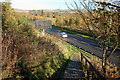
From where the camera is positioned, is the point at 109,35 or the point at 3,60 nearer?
the point at 109,35

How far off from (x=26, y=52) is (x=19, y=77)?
1.86 meters

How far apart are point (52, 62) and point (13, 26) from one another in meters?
3.82

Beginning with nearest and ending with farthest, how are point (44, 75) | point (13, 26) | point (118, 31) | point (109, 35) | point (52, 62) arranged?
point (118, 31) → point (109, 35) → point (44, 75) → point (52, 62) → point (13, 26)

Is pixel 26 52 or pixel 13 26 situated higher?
pixel 13 26

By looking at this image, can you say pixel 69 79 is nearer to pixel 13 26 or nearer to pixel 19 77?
pixel 19 77

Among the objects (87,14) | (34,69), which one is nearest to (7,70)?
(34,69)

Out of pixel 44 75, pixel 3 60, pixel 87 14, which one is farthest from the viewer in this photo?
pixel 44 75

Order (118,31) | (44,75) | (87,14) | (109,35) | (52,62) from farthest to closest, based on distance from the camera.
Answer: (52,62) → (44,75) → (87,14) → (109,35) → (118,31)

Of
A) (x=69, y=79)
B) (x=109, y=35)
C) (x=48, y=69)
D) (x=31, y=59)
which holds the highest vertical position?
(x=109, y=35)

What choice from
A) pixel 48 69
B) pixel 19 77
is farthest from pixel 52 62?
pixel 19 77

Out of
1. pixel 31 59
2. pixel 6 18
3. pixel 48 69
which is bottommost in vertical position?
pixel 48 69

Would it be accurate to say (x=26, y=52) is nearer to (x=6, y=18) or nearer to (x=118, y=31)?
(x=6, y=18)

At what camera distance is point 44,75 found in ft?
20.7

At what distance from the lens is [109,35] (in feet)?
11.7
